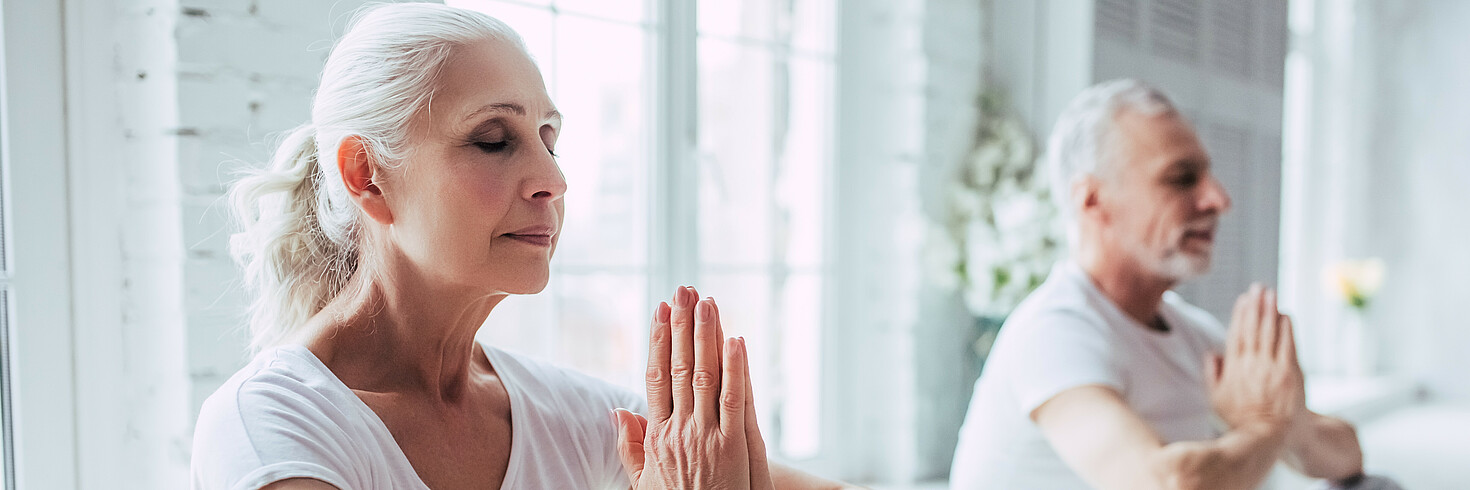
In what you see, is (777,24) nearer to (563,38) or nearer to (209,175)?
(563,38)

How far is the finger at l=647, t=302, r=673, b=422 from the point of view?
654 millimetres

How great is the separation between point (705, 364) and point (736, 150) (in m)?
1.16

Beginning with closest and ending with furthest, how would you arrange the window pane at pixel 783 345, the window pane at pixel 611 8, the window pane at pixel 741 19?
the window pane at pixel 611 8 → the window pane at pixel 741 19 → the window pane at pixel 783 345

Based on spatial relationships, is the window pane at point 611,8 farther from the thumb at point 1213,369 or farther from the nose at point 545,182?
the thumb at point 1213,369

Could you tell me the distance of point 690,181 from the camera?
1.62 meters

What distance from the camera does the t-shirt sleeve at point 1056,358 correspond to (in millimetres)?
1113

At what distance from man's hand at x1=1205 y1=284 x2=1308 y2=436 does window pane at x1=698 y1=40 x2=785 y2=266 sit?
898mm

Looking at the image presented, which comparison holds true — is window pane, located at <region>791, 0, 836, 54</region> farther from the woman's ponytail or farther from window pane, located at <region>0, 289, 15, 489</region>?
window pane, located at <region>0, 289, 15, 489</region>

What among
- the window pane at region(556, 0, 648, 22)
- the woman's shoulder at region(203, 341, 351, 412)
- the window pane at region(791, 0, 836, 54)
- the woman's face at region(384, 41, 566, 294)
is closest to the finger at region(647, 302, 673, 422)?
the woman's face at region(384, 41, 566, 294)

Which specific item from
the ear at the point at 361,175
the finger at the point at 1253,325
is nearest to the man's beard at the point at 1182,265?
the finger at the point at 1253,325

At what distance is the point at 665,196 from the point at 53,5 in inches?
35.8

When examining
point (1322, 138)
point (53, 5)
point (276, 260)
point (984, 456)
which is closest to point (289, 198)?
point (276, 260)

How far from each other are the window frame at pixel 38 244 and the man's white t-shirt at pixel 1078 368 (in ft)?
3.76

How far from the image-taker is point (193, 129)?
959mm
